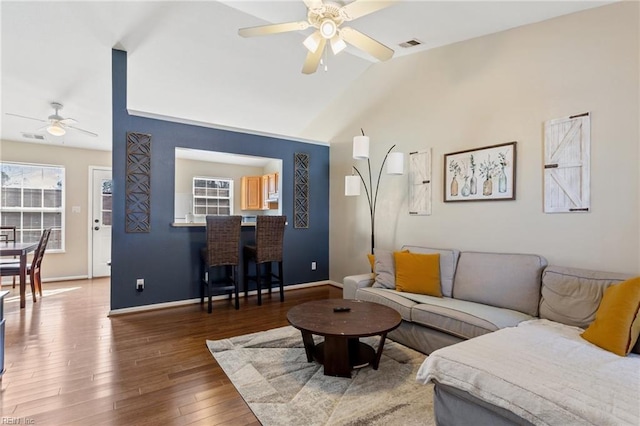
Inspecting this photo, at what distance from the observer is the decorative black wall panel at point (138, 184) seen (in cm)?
382

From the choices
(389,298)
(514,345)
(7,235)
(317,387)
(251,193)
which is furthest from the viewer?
(251,193)

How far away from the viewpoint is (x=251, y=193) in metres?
6.82

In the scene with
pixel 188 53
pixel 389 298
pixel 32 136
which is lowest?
pixel 389 298

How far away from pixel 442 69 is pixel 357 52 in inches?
46.8

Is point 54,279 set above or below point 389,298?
below

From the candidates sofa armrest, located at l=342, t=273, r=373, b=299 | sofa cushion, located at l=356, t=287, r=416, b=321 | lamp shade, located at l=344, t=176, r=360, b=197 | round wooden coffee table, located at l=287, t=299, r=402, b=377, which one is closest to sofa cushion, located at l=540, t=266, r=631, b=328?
sofa cushion, located at l=356, t=287, r=416, b=321

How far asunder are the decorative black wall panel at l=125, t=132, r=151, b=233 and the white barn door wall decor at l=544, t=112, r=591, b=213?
14.5 feet

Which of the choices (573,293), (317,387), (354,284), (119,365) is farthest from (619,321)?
(119,365)

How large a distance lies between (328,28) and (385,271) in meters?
2.50

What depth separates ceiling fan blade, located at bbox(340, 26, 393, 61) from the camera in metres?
2.49

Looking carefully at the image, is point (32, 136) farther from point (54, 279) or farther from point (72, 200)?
point (54, 279)

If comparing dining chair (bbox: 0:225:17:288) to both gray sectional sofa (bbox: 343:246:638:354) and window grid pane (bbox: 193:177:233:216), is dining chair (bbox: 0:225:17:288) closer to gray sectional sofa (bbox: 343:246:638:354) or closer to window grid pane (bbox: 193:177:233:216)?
window grid pane (bbox: 193:177:233:216)

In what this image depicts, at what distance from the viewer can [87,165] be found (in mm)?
5863

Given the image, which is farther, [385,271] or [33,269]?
[33,269]
